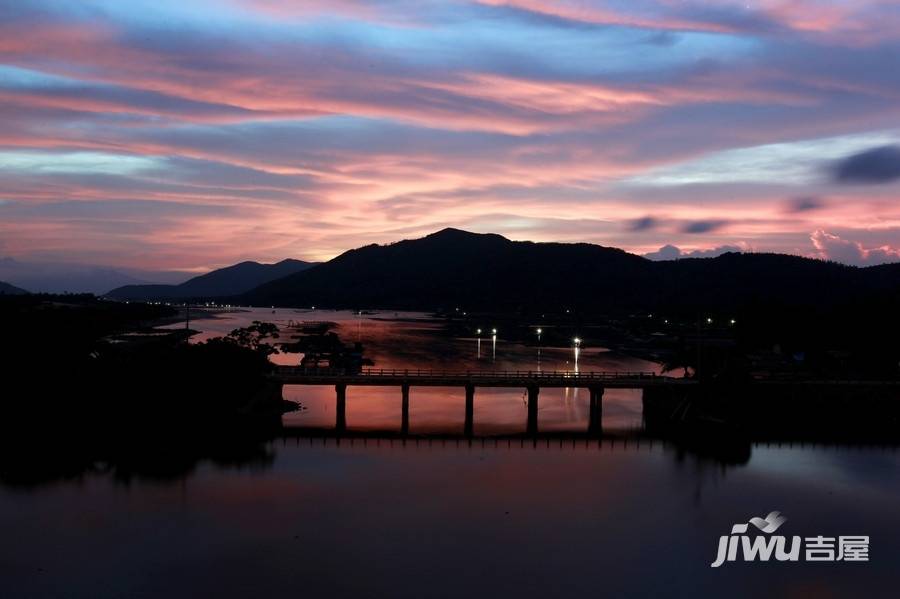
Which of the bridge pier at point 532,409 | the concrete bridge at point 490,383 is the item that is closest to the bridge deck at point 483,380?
the concrete bridge at point 490,383

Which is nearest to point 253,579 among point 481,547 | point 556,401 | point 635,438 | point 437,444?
point 481,547

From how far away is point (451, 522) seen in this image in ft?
129

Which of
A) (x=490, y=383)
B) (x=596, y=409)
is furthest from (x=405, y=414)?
(x=596, y=409)

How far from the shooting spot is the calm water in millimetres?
31953

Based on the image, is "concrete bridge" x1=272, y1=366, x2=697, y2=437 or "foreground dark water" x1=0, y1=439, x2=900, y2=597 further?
"concrete bridge" x1=272, y1=366, x2=697, y2=437

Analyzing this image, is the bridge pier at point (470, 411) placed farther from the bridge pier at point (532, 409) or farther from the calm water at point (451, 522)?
the calm water at point (451, 522)

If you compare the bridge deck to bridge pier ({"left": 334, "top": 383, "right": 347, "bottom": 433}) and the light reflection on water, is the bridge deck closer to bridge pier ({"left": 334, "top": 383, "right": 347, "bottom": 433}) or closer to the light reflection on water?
bridge pier ({"left": 334, "top": 383, "right": 347, "bottom": 433})

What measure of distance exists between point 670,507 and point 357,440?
23509 mm

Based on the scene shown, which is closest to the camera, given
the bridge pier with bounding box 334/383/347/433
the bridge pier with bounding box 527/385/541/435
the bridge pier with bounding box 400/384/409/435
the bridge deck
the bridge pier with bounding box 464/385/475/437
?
the bridge pier with bounding box 400/384/409/435

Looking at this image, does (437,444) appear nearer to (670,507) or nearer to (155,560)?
(670,507)

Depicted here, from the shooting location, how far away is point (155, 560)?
33.8m

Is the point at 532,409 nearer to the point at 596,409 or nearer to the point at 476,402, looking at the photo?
the point at 596,409

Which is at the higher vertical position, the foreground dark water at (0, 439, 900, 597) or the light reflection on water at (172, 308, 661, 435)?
the light reflection on water at (172, 308, 661, 435)

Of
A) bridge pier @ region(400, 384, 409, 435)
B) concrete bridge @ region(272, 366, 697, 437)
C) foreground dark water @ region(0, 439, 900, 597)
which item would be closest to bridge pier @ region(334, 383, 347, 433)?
concrete bridge @ region(272, 366, 697, 437)
